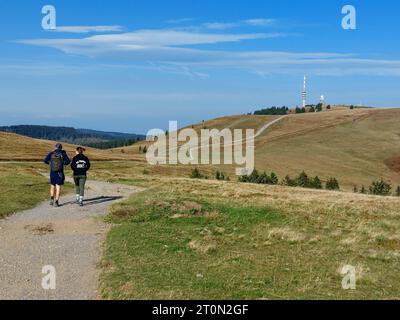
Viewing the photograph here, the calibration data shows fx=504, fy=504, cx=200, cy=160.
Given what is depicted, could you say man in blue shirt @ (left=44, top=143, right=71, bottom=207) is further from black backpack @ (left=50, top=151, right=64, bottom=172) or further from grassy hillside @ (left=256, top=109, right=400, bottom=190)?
grassy hillside @ (left=256, top=109, right=400, bottom=190)

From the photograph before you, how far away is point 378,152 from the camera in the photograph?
511 feet

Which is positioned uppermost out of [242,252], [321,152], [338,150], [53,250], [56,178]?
[56,178]

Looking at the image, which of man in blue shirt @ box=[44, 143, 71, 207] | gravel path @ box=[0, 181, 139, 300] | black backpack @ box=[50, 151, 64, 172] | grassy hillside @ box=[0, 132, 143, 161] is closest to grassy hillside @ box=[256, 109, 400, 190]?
grassy hillside @ box=[0, 132, 143, 161]

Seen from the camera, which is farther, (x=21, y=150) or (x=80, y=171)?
(x=21, y=150)

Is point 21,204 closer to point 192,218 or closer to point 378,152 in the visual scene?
point 192,218

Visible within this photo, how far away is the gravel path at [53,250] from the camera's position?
11.1 m

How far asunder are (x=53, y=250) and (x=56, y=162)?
31.7 feet

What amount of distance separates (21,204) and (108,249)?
1032cm

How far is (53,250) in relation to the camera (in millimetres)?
15031

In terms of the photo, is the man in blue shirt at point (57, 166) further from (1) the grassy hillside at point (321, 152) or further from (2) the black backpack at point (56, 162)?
(1) the grassy hillside at point (321, 152)

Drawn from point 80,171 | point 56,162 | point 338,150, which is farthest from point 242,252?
point 338,150

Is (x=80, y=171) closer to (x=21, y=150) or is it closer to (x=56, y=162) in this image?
(x=56, y=162)
